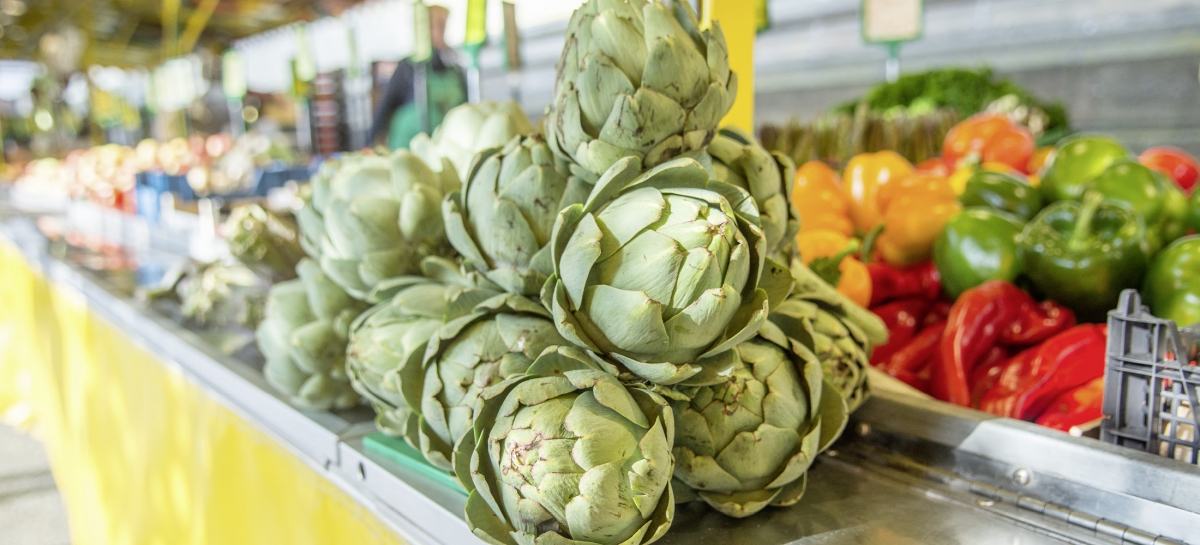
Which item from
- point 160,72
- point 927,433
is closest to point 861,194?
point 927,433

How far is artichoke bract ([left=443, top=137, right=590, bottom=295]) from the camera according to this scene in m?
0.87

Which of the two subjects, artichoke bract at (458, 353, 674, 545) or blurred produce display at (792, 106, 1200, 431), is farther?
blurred produce display at (792, 106, 1200, 431)

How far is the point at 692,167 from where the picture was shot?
768 mm

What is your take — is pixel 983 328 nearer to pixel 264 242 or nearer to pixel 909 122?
pixel 264 242

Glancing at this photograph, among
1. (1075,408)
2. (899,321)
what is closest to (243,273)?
(899,321)

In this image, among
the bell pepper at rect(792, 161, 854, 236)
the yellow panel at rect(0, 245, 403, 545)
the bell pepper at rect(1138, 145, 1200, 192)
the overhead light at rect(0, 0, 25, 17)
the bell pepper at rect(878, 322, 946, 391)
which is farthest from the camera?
the overhead light at rect(0, 0, 25, 17)

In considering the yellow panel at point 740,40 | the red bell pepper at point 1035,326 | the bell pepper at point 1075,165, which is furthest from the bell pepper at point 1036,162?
the yellow panel at point 740,40

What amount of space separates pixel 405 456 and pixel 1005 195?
134cm

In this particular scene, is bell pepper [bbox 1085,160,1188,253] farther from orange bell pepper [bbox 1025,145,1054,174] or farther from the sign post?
the sign post

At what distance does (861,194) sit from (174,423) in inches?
67.2

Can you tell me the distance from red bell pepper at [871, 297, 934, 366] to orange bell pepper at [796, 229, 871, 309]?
70 millimetres

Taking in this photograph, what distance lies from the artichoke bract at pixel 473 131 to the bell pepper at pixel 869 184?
1000mm

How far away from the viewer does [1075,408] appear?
1.14 metres

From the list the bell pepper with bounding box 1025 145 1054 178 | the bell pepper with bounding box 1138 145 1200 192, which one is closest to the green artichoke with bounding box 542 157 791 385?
the bell pepper with bounding box 1138 145 1200 192
